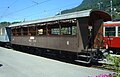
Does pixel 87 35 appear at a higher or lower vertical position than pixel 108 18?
lower

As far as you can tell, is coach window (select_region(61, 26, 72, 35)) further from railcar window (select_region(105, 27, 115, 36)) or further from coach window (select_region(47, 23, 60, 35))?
railcar window (select_region(105, 27, 115, 36))

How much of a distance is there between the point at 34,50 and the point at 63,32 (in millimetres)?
8017

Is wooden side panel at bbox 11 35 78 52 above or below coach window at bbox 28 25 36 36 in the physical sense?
below

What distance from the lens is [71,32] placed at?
1758 cm

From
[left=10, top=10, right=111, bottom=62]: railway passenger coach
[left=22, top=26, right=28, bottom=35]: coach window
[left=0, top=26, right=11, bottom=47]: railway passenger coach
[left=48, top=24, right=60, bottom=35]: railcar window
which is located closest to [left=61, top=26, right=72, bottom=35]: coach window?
[left=10, top=10, right=111, bottom=62]: railway passenger coach

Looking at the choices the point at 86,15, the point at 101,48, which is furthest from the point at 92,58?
the point at 86,15

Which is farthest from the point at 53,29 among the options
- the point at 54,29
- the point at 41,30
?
the point at 41,30

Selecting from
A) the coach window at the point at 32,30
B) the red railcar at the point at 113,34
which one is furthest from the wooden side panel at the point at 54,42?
the red railcar at the point at 113,34

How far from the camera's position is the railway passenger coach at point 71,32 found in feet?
53.7

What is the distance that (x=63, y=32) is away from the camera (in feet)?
60.6

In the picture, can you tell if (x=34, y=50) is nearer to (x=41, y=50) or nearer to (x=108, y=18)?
(x=41, y=50)

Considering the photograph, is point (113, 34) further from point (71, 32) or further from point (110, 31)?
point (71, 32)

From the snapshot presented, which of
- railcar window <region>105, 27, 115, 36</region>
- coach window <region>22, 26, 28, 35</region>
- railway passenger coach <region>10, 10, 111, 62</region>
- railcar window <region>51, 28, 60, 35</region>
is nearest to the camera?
railway passenger coach <region>10, 10, 111, 62</region>

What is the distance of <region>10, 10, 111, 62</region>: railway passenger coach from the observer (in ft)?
53.7
